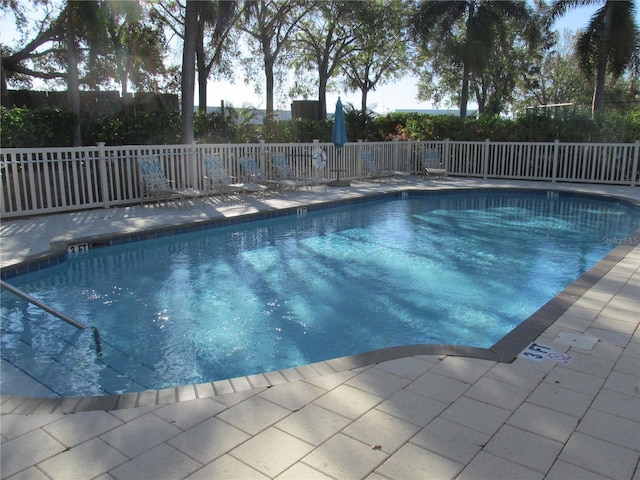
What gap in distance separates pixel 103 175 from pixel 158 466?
26.2 feet

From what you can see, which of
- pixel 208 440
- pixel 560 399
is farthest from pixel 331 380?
pixel 560 399

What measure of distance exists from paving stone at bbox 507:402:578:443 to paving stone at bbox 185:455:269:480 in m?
1.33

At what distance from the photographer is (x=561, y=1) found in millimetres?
16453

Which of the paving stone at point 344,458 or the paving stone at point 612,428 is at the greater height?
the paving stone at point 612,428

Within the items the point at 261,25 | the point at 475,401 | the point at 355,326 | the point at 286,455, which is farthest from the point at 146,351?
the point at 261,25

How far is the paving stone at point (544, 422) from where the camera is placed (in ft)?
8.21

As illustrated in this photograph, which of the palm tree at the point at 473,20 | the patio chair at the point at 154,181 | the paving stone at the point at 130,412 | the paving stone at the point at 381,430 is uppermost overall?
the palm tree at the point at 473,20

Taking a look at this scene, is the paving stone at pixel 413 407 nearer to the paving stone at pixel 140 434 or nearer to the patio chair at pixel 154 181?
the paving stone at pixel 140 434

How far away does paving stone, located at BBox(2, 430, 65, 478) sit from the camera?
2249 millimetres

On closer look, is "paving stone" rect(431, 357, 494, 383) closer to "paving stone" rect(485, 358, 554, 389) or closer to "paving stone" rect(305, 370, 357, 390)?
"paving stone" rect(485, 358, 554, 389)

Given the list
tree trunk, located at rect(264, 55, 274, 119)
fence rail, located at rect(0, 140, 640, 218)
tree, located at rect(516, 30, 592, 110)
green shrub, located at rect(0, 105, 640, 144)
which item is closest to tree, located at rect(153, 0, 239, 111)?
tree trunk, located at rect(264, 55, 274, 119)

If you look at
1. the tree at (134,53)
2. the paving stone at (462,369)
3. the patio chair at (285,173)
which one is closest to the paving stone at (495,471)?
the paving stone at (462,369)

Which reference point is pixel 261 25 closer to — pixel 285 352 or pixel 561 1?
pixel 561 1

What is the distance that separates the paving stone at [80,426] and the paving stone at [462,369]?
1893mm
